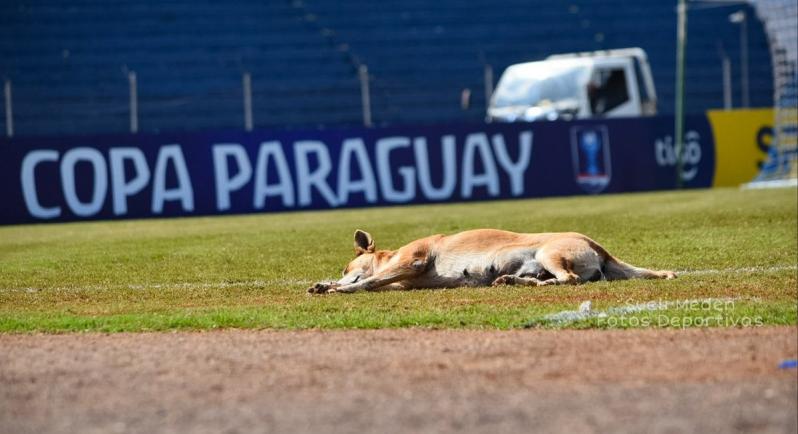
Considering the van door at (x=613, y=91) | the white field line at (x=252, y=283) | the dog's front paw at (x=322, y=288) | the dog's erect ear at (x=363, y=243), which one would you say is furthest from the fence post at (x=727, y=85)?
the dog's front paw at (x=322, y=288)

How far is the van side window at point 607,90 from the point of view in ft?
108

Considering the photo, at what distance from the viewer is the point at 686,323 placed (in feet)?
28.0

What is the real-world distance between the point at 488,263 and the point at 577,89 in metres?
22.2

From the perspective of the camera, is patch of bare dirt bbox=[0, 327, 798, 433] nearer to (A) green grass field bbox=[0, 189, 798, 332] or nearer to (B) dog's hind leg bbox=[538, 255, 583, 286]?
(A) green grass field bbox=[0, 189, 798, 332]

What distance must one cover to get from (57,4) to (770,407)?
33.1 metres

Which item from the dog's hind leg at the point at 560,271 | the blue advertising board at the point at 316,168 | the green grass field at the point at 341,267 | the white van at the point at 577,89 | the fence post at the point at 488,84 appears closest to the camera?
the green grass field at the point at 341,267

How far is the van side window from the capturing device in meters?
32.9

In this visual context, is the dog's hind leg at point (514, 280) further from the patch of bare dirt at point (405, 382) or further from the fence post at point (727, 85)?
the fence post at point (727, 85)

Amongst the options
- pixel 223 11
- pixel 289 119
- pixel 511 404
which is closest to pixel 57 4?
pixel 223 11

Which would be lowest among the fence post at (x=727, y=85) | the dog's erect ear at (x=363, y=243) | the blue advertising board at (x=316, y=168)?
the blue advertising board at (x=316, y=168)

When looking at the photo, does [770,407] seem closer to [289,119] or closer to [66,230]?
[66,230]

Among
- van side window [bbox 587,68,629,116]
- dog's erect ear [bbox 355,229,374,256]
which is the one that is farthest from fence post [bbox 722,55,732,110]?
dog's erect ear [bbox 355,229,374,256]

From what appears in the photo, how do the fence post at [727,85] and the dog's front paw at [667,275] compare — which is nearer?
the dog's front paw at [667,275]

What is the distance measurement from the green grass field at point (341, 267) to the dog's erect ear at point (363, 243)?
492 mm
